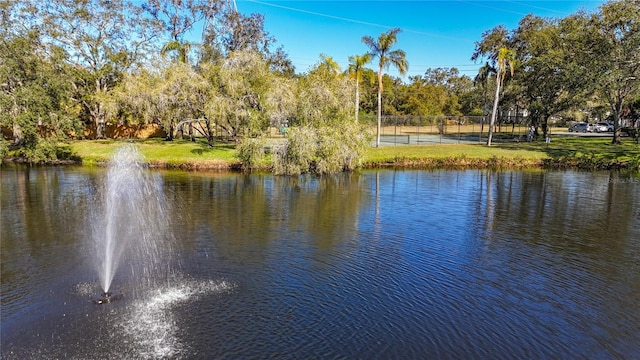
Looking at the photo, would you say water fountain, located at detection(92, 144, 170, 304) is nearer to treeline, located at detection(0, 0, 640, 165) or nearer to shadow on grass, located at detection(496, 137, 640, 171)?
treeline, located at detection(0, 0, 640, 165)

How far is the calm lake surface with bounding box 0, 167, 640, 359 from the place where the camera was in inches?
377

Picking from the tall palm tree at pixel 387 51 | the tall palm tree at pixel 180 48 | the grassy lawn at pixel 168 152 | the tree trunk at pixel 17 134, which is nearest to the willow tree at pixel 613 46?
the tall palm tree at pixel 387 51

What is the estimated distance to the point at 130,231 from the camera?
18562mm

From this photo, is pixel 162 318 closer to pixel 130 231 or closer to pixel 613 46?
pixel 130 231

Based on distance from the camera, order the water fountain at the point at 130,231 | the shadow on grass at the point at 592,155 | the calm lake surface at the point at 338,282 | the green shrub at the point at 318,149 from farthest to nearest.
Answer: the shadow on grass at the point at 592,155 < the green shrub at the point at 318,149 < the water fountain at the point at 130,231 < the calm lake surface at the point at 338,282

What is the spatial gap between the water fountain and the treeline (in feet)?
31.9

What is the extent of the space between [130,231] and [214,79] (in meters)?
22.3

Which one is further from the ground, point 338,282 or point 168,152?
point 168,152

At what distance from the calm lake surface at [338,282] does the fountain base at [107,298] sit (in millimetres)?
206

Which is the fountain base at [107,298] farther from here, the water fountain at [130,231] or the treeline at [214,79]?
the treeline at [214,79]

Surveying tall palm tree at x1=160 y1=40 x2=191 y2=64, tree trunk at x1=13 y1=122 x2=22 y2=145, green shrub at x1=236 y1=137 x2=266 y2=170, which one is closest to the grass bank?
green shrub at x1=236 y1=137 x2=266 y2=170

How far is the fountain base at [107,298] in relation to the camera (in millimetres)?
11465

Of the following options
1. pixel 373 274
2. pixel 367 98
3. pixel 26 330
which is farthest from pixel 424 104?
pixel 26 330

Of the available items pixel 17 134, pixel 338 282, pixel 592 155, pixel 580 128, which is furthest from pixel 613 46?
pixel 17 134
